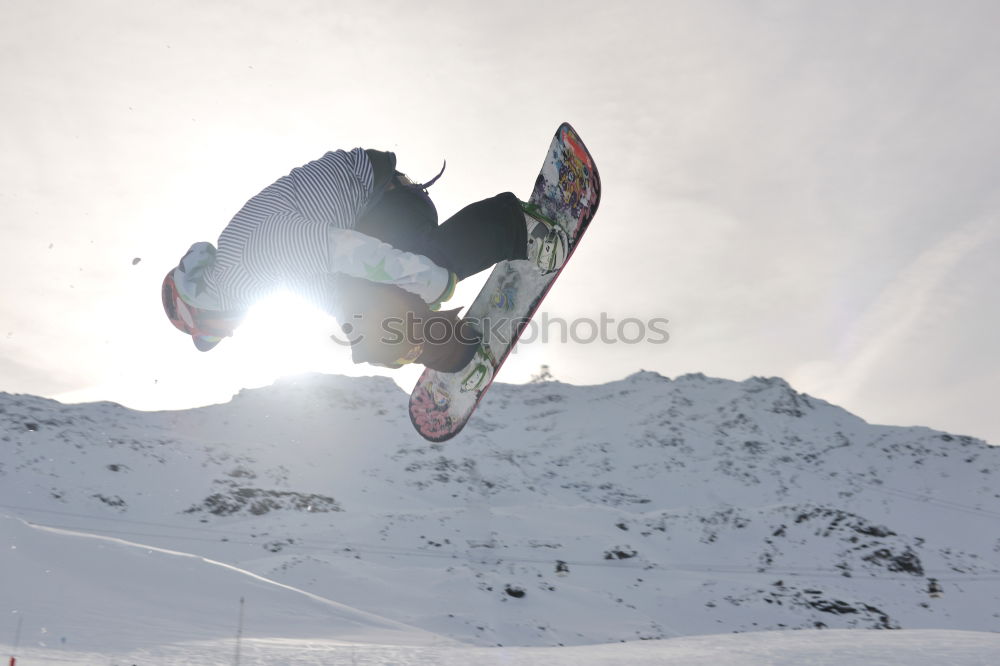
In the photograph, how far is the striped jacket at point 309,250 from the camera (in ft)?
11.1

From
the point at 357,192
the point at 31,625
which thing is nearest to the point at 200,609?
the point at 31,625

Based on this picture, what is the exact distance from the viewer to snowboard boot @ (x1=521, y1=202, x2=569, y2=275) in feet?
15.4

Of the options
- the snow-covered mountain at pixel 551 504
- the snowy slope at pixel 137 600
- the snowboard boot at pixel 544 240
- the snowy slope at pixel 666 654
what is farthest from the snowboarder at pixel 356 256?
the snow-covered mountain at pixel 551 504

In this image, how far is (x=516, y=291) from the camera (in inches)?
202

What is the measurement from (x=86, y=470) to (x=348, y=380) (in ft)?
198

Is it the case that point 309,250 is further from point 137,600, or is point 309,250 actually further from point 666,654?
point 137,600

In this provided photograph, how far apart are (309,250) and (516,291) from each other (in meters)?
1.99

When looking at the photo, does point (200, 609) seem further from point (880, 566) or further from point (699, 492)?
point (699, 492)

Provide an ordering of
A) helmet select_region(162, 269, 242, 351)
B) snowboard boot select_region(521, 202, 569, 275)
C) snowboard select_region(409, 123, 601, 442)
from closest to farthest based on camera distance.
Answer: helmet select_region(162, 269, 242, 351), snowboard boot select_region(521, 202, 569, 275), snowboard select_region(409, 123, 601, 442)

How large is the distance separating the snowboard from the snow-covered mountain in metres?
3.60

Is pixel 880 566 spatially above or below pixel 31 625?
above

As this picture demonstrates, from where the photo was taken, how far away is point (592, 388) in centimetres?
12281

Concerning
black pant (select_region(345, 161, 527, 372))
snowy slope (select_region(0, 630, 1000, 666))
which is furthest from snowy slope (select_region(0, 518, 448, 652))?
black pant (select_region(345, 161, 527, 372))

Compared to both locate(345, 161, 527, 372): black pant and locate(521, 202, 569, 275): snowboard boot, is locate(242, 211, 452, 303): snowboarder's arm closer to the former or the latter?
locate(345, 161, 527, 372): black pant
